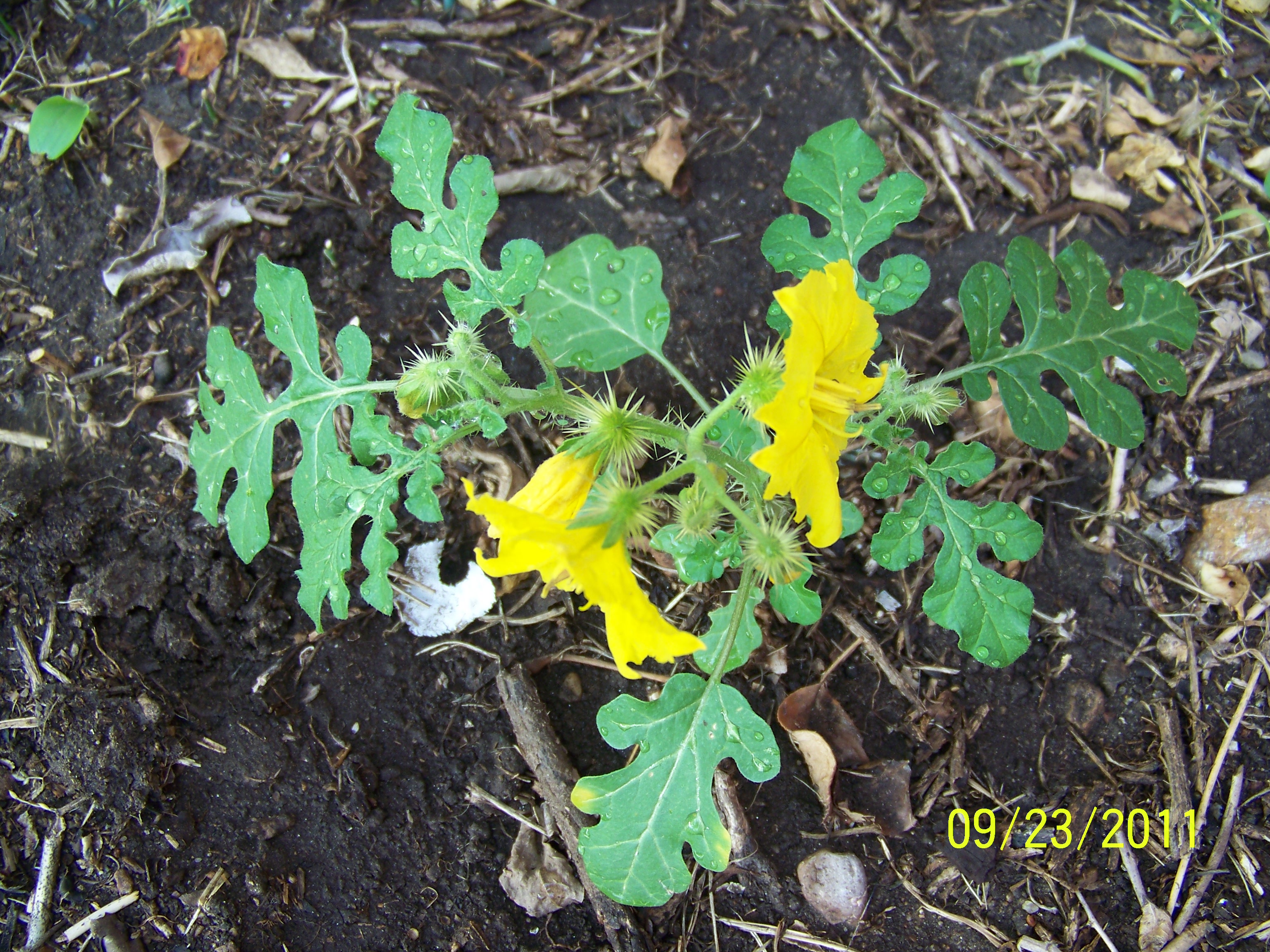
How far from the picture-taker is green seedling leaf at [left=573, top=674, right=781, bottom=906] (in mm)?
2320

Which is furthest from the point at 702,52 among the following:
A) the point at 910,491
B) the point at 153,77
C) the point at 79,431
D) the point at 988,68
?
the point at 79,431

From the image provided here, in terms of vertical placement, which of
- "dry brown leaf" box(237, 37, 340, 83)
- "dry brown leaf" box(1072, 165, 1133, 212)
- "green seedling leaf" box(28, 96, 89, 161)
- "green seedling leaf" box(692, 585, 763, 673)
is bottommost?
"green seedling leaf" box(692, 585, 763, 673)

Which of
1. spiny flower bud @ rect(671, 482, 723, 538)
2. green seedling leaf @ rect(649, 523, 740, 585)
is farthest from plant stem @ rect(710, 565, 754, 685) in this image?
spiny flower bud @ rect(671, 482, 723, 538)

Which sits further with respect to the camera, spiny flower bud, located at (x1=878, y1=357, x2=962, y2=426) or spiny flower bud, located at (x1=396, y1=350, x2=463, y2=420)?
spiny flower bud, located at (x1=878, y1=357, x2=962, y2=426)

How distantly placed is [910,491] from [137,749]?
268 centimetres

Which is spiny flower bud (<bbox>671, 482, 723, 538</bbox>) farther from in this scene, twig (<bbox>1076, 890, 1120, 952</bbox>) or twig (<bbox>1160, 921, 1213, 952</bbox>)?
twig (<bbox>1160, 921, 1213, 952</bbox>)

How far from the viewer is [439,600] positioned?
112 inches

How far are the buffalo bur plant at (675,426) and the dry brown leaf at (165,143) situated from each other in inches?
42.6

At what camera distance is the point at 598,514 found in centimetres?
183

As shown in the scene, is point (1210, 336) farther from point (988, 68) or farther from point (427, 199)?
point (427, 199)

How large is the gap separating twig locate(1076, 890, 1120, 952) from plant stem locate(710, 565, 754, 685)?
1392 mm

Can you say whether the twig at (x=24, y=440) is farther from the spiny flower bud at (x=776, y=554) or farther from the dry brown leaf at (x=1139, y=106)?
the dry brown leaf at (x=1139, y=106)

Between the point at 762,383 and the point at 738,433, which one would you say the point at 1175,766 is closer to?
the point at 738,433

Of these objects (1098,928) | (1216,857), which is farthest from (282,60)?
(1216,857)
